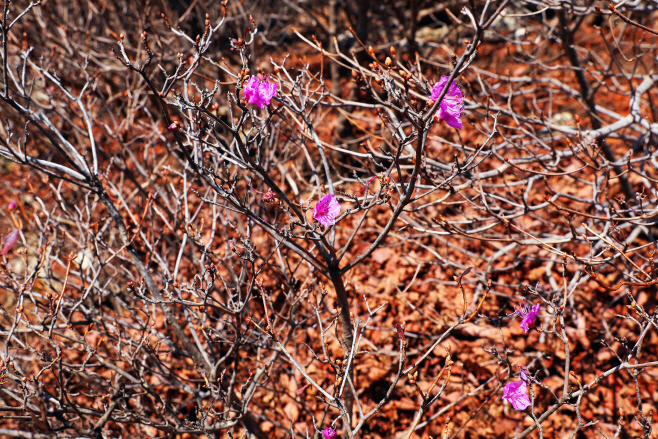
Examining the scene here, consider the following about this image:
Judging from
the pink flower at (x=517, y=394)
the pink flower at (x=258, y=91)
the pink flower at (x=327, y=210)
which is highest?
the pink flower at (x=258, y=91)

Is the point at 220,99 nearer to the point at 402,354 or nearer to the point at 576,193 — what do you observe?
the point at 576,193

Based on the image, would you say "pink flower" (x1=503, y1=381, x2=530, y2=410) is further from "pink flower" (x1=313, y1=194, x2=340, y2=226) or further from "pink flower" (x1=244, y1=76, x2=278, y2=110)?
"pink flower" (x1=244, y1=76, x2=278, y2=110)

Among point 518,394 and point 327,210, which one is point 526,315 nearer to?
point 518,394

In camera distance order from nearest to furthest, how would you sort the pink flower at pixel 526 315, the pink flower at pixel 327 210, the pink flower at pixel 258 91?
the pink flower at pixel 258 91
the pink flower at pixel 327 210
the pink flower at pixel 526 315

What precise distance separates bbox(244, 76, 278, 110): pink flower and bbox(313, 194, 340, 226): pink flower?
15.6 inches

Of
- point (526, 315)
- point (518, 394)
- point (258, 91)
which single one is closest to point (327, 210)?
point (258, 91)

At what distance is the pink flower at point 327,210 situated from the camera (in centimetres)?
162

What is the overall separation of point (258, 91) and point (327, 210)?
48 cm

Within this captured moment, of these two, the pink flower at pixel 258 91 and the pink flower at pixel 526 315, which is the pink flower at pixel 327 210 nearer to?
the pink flower at pixel 258 91

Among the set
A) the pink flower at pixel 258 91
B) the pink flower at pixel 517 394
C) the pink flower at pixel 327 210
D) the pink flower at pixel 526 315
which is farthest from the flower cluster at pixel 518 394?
the pink flower at pixel 258 91

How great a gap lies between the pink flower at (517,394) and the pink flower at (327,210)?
1.18 meters

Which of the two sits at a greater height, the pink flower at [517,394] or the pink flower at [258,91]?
the pink flower at [258,91]

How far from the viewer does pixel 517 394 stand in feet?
6.60

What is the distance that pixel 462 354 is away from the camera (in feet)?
10.1
